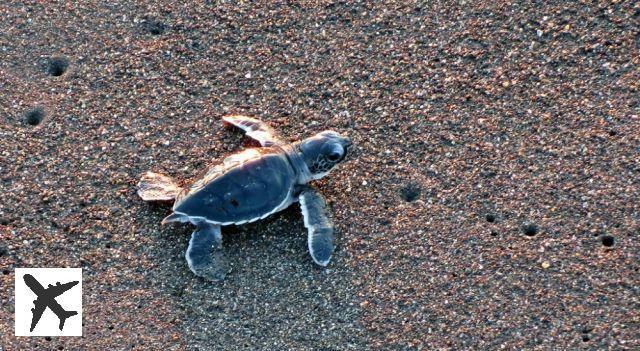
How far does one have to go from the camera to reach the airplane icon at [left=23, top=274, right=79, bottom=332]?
294 centimetres

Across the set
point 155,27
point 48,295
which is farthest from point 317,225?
point 155,27

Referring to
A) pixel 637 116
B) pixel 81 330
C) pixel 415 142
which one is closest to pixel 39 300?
pixel 81 330

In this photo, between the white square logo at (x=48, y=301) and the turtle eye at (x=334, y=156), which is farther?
the turtle eye at (x=334, y=156)

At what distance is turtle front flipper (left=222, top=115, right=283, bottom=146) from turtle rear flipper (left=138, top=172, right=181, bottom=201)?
40cm

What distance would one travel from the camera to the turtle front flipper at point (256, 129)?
318 centimetres

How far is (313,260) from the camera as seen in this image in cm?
301

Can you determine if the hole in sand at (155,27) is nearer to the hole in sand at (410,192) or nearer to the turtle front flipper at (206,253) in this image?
the turtle front flipper at (206,253)

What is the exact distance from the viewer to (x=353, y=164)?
3.28 metres

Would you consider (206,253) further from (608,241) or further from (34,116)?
(608,241)

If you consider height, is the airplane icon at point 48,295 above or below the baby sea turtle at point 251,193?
below

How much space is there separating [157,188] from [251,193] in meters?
0.46

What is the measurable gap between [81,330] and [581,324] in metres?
2.04

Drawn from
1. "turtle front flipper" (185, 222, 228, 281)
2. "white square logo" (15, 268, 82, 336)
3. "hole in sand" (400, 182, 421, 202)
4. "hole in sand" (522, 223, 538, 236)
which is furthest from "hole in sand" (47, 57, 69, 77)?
"hole in sand" (522, 223, 538, 236)

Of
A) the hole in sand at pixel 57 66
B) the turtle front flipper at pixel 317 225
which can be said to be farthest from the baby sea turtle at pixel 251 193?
the hole in sand at pixel 57 66
